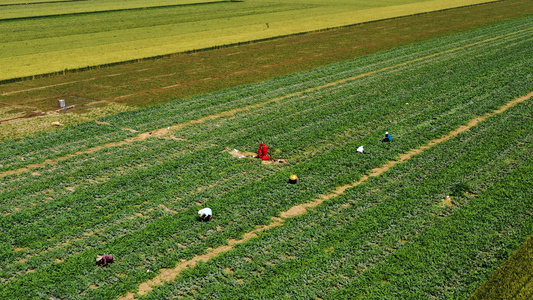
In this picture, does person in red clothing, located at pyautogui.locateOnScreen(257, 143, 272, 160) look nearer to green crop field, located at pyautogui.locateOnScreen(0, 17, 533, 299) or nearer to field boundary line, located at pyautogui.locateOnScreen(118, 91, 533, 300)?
green crop field, located at pyautogui.locateOnScreen(0, 17, 533, 299)

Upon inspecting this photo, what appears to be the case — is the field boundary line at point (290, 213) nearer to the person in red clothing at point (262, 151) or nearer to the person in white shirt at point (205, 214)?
the person in white shirt at point (205, 214)

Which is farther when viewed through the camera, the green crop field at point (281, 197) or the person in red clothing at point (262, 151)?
the person in red clothing at point (262, 151)

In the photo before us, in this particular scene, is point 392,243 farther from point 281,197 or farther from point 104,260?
point 104,260

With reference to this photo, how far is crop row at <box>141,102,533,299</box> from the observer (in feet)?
31.0

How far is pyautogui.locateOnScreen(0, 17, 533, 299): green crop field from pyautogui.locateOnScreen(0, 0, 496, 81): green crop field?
18.0m

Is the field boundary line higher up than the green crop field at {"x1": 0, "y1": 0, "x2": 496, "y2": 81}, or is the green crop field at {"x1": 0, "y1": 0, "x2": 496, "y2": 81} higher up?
the green crop field at {"x1": 0, "y1": 0, "x2": 496, "y2": 81}

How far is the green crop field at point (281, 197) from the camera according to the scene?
9867 mm

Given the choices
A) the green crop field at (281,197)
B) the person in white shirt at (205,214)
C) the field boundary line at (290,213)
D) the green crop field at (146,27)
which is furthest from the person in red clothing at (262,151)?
the green crop field at (146,27)

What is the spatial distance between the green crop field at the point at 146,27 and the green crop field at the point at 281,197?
58.9 feet

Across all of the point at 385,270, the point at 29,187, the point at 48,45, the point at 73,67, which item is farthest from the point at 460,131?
the point at 48,45

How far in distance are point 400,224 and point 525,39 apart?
3144cm

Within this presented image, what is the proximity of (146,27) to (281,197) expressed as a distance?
48415mm

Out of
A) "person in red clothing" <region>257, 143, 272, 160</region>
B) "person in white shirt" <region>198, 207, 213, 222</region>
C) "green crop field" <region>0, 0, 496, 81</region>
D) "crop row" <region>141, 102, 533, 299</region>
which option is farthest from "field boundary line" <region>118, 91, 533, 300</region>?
"green crop field" <region>0, 0, 496, 81</region>

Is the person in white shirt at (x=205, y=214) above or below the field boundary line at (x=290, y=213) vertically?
above
